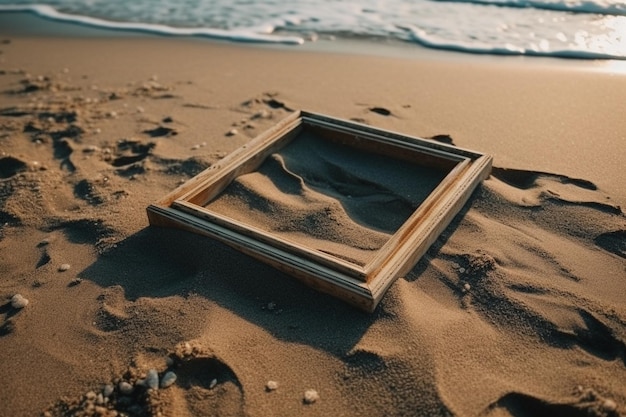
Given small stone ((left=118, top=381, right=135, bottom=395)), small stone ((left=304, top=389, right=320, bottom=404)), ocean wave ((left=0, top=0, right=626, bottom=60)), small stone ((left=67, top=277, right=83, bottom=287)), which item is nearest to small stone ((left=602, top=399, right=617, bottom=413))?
small stone ((left=304, top=389, right=320, bottom=404))

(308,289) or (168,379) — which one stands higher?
(308,289)

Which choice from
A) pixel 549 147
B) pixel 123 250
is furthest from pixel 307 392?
pixel 549 147

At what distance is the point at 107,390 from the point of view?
1802mm

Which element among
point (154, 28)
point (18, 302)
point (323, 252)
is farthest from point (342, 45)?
point (18, 302)

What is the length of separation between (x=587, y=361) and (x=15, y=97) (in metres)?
4.52

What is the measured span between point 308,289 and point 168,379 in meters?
0.64

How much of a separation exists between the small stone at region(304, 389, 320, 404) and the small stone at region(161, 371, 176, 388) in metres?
0.48

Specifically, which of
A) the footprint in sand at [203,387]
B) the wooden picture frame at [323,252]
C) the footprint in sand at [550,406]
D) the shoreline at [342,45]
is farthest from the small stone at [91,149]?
the footprint in sand at [550,406]

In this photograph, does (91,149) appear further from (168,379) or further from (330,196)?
(168,379)

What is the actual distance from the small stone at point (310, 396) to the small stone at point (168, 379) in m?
0.48

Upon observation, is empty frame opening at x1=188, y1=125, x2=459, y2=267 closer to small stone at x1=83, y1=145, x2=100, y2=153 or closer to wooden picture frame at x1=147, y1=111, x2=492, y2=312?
wooden picture frame at x1=147, y1=111, x2=492, y2=312

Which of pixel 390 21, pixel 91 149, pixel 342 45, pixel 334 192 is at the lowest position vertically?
pixel 91 149

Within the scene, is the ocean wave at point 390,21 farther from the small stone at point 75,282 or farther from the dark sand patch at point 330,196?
the small stone at point 75,282

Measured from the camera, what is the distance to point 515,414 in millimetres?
1672
